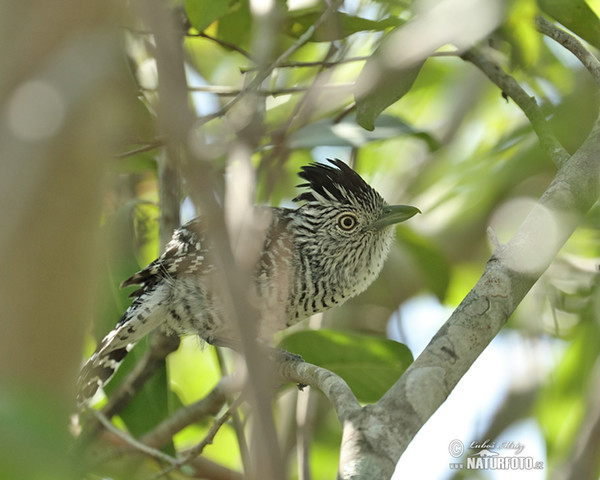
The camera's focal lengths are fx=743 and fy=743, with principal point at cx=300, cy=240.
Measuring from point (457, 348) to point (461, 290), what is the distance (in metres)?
3.10

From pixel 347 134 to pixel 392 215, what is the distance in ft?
1.71

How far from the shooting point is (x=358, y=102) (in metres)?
2.95

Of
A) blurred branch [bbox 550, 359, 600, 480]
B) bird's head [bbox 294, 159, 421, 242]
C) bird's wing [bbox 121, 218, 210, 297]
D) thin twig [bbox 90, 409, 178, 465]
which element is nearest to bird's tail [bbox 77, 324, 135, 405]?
bird's wing [bbox 121, 218, 210, 297]

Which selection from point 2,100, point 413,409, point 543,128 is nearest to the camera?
point 2,100

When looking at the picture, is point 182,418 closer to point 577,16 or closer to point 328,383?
point 328,383

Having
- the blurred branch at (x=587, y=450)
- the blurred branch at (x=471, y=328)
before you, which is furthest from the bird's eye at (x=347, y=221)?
the blurred branch at (x=587, y=450)

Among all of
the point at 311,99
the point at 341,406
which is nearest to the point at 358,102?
the point at 311,99

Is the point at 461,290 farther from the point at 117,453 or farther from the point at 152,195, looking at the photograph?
the point at 117,453

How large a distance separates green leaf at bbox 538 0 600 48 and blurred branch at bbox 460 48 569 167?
0.30 m

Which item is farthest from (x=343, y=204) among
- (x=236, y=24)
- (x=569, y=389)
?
(x=569, y=389)

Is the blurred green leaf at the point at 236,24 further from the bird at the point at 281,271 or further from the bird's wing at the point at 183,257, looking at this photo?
the bird's wing at the point at 183,257

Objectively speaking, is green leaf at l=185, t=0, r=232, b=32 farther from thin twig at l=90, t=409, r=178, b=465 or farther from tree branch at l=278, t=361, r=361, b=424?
thin twig at l=90, t=409, r=178, b=465

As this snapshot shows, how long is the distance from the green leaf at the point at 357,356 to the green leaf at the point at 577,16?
1519 mm

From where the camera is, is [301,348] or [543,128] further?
[301,348]
